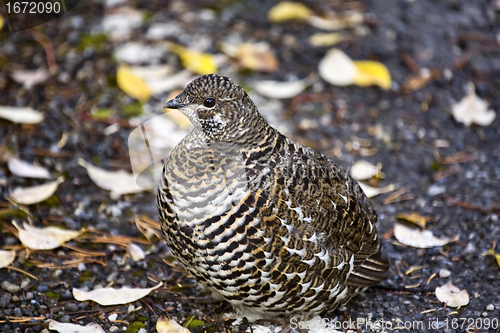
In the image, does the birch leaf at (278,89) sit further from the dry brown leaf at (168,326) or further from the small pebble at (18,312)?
the small pebble at (18,312)

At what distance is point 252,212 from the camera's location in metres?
3.04

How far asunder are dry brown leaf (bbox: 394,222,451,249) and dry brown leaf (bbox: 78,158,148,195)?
214cm

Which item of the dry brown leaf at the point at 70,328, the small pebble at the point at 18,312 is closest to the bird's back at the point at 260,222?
the dry brown leaf at the point at 70,328

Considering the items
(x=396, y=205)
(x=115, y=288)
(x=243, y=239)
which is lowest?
(x=396, y=205)

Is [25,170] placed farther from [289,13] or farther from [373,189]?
[289,13]

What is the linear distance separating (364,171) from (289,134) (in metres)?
0.86

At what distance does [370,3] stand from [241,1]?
5.45 ft

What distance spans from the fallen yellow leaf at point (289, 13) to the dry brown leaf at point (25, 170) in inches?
139

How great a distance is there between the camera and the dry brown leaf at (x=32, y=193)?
416cm

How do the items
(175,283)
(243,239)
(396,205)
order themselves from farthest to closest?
(396,205)
(175,283)
(243,239)

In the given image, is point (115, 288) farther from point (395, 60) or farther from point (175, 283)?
point (395, 60)

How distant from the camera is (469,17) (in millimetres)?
6996

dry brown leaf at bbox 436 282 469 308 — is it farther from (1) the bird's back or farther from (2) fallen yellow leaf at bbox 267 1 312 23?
(2) fallen yellow leaf at bbox 267 1 312 23

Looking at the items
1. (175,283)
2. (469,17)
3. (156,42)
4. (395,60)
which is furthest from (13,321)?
(469,17)
